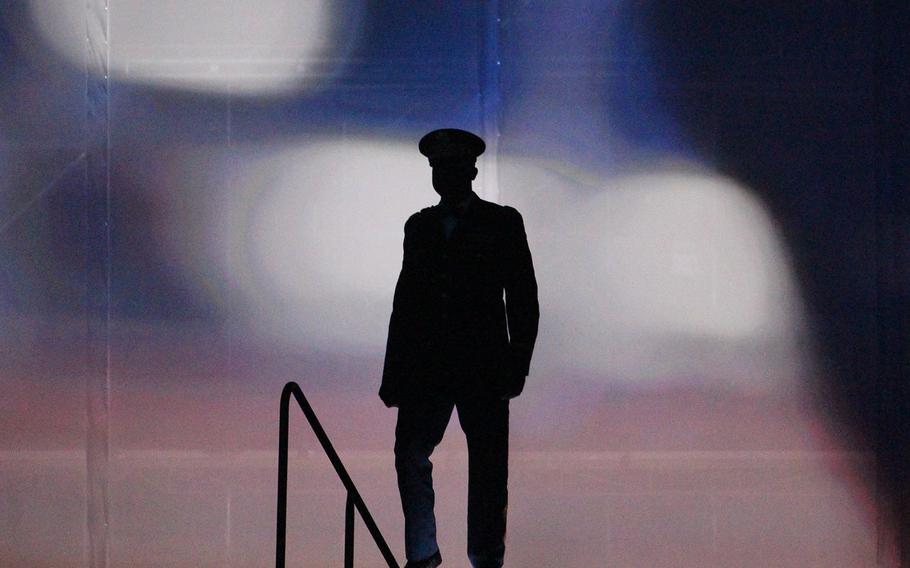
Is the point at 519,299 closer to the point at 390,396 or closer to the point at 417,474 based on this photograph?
the point at 390,396

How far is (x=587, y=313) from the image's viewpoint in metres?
3.44

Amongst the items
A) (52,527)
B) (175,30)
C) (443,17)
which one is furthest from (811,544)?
(175,30)

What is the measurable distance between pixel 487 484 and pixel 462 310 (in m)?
0.57

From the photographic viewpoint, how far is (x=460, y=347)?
8.09 ft

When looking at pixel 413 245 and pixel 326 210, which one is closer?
pixel 413 245

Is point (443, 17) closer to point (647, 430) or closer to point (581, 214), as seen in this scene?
point (581, 214)

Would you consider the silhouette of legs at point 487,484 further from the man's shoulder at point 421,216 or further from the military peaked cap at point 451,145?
the military peaked cap at point 451,145

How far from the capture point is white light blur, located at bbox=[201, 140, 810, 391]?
343cm

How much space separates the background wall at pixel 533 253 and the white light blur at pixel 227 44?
0.03ft

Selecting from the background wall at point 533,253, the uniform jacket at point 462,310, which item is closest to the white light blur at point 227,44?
the background wall at point 533,253

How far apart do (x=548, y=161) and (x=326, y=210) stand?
101cm

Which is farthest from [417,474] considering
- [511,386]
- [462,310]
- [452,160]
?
[452,160]

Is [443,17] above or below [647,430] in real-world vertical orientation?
above

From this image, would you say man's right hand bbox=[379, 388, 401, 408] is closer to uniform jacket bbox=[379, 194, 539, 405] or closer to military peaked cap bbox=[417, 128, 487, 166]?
uniform jacket bbox=[379, 194, 539, 405]
